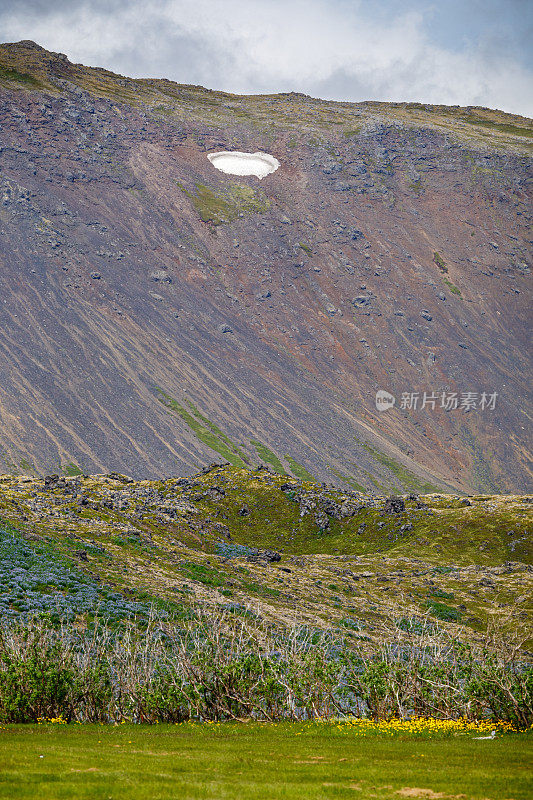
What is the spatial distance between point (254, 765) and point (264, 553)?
59.1 metres

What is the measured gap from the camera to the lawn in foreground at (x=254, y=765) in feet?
56.9

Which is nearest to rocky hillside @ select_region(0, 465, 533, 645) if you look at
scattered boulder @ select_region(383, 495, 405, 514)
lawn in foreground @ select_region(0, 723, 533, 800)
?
Answer: scattered boulder @ select_region(383, 495, 405, 514)

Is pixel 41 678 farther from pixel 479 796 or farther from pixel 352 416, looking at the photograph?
pixel 352 416

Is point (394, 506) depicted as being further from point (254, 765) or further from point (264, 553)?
point (254, 765)

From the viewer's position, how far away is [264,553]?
79.6m

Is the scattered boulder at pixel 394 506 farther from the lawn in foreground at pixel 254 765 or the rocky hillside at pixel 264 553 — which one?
the lawn in foreground at pixel 254 765

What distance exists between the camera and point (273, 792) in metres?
17.5

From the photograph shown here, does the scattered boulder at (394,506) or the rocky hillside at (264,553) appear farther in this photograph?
the scattered boulder at (394,506)

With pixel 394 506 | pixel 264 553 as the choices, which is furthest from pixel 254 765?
pixel 394 506

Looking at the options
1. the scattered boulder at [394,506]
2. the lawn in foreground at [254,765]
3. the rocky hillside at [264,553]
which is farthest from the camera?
the scattered boulder at [394,506]

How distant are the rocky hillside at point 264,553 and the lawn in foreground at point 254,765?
43.7 ft

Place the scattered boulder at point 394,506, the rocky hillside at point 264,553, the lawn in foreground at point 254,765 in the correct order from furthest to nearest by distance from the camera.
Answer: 1. the scattered boulder at point 394,506
2. the rocky hillside at point 264,553
3. the lawn in foreground at point 254,765

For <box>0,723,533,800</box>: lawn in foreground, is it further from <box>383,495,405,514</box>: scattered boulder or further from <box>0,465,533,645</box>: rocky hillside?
<box>383,495,405,514</box>: scattered boulder

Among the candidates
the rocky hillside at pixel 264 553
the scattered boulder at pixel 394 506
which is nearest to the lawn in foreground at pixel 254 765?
the rocky hillside at pixel 264 553
